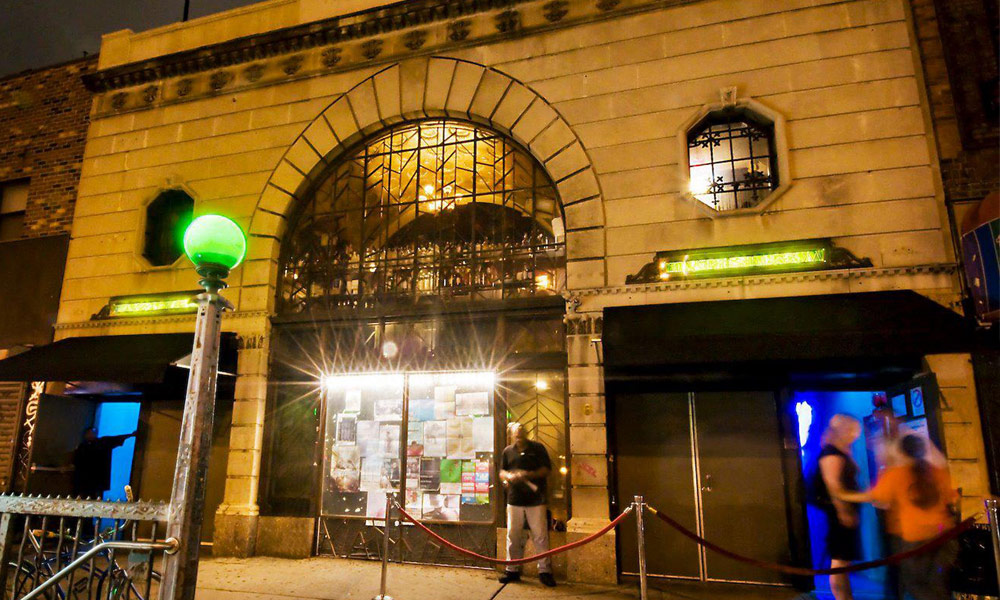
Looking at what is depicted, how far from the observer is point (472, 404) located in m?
9.20

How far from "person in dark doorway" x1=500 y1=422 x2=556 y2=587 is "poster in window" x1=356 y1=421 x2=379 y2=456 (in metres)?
2.64

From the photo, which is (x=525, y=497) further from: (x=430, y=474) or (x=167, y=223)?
(x=167, y=223)

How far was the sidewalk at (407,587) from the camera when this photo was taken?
6.91m

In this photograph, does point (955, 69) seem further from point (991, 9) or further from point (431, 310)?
point (431, 310)

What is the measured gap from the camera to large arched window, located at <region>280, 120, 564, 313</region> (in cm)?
934

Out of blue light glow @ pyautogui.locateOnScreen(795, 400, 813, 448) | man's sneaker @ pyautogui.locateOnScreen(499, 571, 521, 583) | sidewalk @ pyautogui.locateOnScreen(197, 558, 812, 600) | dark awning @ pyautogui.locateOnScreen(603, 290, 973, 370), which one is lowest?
sidewalk @ pyautogui.locateOnScreen(197, 558, 812, 600)

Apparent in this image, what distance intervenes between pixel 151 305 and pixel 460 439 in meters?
6.38

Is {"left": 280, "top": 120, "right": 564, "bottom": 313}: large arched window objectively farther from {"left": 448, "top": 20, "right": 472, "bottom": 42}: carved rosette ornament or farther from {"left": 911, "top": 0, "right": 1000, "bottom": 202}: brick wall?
{"left": 911, "top": 0, "right": 1000, "bottom": 202}: brick wall

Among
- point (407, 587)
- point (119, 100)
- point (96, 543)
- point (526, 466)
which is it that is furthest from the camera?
point (119, 100)

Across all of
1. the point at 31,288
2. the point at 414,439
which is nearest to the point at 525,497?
the point at 414,439

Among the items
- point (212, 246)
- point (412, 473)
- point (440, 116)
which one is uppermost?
point (440, 116)

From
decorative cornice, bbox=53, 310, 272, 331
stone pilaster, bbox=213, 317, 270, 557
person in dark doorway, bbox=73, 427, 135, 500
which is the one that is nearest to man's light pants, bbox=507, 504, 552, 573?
stone pilaster, bbox=213, 317, 270, 557

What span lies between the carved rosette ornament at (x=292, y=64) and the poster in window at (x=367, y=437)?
22.0 ft

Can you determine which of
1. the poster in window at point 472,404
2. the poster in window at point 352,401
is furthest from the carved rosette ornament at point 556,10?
the poster in window at point 352,401
